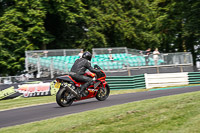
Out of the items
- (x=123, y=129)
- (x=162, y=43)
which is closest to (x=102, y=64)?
(x=123, y=129)

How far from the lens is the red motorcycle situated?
29.7 ft

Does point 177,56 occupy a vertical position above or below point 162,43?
below

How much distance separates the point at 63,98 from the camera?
9281mm

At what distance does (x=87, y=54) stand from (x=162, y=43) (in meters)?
24.6

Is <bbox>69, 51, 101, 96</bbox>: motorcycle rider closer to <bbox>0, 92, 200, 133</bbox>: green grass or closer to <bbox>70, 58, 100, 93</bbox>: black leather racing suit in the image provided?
<bbox>70, 58, 100, 93</bbox>: black leather racing suit

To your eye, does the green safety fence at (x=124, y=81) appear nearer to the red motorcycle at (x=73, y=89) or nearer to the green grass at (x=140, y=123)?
the red motorcycle at (x=73, y=89)

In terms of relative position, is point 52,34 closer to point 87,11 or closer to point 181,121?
point 87,11

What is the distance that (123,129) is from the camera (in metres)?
5.04

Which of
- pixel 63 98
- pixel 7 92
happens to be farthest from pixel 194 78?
pixel 63 98

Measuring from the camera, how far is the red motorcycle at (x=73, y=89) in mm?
9039

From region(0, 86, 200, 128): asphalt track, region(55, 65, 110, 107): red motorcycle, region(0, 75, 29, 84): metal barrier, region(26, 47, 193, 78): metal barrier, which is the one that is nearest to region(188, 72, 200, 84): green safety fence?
region(26, 47, 193, 78): metal barrier

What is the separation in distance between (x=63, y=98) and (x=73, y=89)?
1.44 ft

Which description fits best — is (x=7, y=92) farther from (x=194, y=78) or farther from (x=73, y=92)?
(x=194, y=78)

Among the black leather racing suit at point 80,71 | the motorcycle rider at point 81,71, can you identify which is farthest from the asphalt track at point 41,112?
the black leather racing suit at point 80,71
